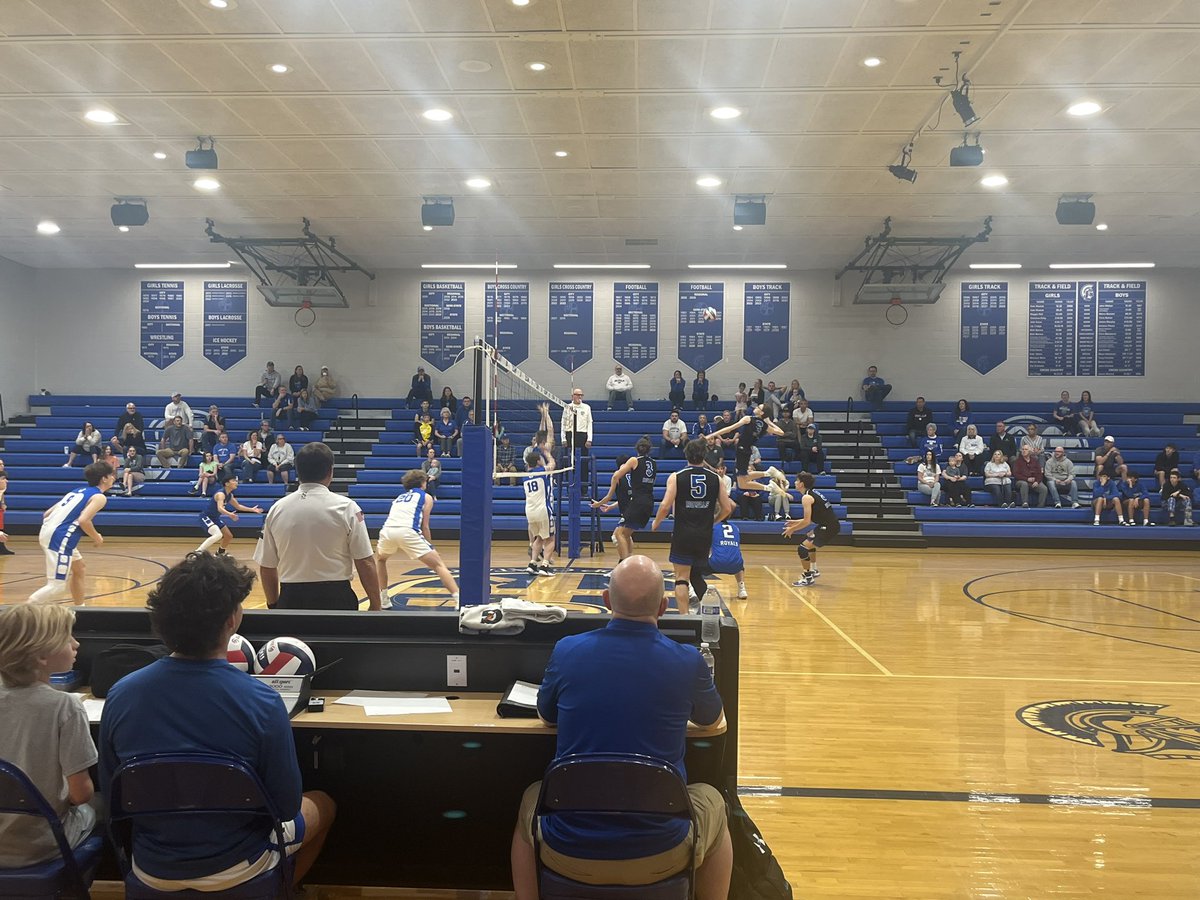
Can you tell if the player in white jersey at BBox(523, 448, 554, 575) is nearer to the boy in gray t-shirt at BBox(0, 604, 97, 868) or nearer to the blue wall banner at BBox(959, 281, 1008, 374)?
the boy in gray t-shirt at BBox(0, 604, 97, 868)

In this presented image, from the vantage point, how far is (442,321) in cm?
2117

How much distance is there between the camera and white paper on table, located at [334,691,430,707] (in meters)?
3.25

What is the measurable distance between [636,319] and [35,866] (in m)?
19.2

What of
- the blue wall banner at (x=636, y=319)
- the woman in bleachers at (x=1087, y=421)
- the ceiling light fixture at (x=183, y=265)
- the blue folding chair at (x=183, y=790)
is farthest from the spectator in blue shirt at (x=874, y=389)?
the blue folding chair at (x=183, y=790)

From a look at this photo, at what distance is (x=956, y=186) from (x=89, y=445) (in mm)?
17548

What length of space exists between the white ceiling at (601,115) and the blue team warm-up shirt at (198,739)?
733cm

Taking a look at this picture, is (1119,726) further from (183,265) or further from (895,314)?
(183,265)

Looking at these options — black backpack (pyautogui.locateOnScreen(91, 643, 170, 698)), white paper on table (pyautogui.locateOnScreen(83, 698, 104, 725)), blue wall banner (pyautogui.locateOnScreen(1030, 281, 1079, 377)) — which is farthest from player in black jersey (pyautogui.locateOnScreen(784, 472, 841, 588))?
blue wall banner (pyautogui.locateOnScreen(1030, 281, 1079, 377))

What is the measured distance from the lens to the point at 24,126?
458 inches

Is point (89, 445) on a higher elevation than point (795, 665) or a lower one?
higher

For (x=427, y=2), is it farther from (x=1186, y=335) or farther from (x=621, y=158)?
(x=1186, y=335)

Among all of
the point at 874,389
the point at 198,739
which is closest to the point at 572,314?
the point at 874,389

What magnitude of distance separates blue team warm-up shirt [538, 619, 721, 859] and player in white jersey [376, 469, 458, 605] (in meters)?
5.60

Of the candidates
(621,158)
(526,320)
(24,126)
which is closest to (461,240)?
(526,320)
